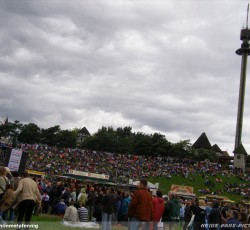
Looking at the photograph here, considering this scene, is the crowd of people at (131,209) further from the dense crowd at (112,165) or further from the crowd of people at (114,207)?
the dense crowd at (112,165)

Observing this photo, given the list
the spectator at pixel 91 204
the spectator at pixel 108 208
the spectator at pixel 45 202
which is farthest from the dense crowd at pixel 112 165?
the spectator at pixel 108 208

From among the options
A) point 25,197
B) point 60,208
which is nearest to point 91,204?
point 60,208

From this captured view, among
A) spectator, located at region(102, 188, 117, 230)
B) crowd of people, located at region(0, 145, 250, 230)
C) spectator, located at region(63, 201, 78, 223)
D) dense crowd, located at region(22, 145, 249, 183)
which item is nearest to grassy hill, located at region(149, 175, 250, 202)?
dense crowd, located at region(22, 145, 249, 183)

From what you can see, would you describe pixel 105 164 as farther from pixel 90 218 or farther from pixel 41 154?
pixel 90 218

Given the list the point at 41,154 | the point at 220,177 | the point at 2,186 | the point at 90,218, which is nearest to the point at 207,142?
the point at 220,177

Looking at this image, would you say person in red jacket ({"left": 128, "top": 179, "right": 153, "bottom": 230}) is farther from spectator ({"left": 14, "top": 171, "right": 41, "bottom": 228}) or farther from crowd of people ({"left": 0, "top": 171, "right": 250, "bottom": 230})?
spectator ({"left": 14, "top": 171, "right": 41, "bottom": 228})

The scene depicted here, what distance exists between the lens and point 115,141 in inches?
4884

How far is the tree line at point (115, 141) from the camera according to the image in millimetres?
107688

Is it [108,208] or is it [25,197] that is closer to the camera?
[25,197]

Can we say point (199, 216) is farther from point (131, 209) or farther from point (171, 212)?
point (131, 209)

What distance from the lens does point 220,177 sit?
68000 millimetres

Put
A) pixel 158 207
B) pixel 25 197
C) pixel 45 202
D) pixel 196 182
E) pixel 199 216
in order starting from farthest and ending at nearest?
1. pixel 196 182
2. pixel 45 202
3. pixel 199 216
4. pixel 158 207
5. pixel 25 197

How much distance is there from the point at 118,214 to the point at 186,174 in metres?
50.1

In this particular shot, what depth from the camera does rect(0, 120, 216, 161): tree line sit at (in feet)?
353
